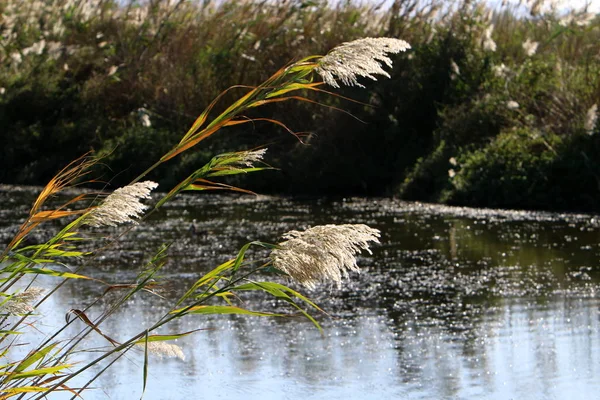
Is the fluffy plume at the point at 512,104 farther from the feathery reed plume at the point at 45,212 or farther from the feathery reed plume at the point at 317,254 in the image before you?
the feathery reed plume at the point at 317,254

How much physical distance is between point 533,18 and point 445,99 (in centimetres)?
235

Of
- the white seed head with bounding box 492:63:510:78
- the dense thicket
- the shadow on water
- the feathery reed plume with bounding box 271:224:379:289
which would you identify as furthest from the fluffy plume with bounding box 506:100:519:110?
the feathery reed plume with bounding box 271:224:379:289

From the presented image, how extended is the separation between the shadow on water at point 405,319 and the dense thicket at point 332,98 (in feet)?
4.32

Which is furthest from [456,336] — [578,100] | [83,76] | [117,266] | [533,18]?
[83,76]

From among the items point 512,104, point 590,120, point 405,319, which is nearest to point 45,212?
point 405,319

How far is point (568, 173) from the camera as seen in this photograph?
11.9 meters

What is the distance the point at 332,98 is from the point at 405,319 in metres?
7.73

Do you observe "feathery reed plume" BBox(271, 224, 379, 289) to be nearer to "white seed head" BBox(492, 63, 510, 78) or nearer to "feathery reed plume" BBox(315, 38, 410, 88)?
"feathery reed plume" BBox(315, 38, 410, 88)

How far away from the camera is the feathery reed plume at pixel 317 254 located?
2758 mm

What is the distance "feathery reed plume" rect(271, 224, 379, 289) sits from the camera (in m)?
2.76

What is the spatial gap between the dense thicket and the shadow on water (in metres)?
1.32

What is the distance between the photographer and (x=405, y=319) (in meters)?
7.02

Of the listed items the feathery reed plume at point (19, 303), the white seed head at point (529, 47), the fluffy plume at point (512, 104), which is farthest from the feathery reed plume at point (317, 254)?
the white seed head at point (529, 47)

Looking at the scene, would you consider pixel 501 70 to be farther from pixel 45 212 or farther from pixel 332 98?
pixel 45 212
